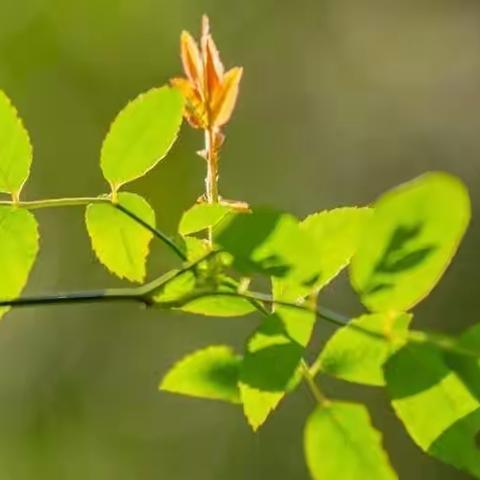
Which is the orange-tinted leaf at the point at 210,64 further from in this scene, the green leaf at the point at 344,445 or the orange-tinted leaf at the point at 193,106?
the green leaf at the point at 344,445

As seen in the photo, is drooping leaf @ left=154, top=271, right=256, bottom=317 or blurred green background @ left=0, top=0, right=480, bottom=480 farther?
blurred green background @ left=0, top=0, right=480, bottom=480

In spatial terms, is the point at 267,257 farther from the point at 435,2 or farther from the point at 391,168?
the point at 435,2

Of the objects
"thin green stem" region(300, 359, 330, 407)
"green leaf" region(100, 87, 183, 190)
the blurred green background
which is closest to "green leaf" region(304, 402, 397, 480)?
"thin green stem" region(300, 359, 330, 407)

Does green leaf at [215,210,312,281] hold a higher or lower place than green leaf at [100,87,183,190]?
lower

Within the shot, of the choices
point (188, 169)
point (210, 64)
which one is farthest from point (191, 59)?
point (188, 169)

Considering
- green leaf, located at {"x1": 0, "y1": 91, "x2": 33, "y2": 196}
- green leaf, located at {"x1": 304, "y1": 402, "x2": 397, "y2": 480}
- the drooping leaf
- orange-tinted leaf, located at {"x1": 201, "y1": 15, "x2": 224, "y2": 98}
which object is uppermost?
orange-tinted leaf, located at {"x1": 201, "y1": 15, "x2": 224, "y2": 98}

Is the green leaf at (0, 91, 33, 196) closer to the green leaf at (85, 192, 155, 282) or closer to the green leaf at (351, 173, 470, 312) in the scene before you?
the green leaf at (85, 192, 155, 282)

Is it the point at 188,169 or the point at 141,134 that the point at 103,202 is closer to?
the point at 141,134
